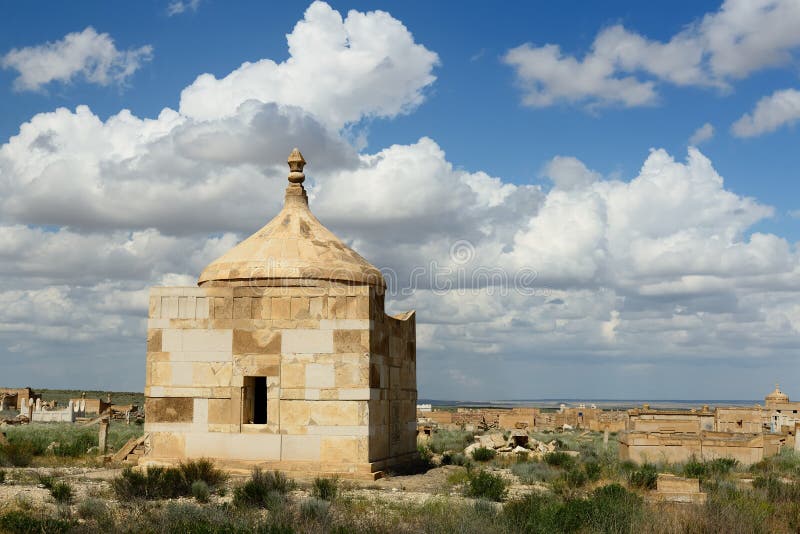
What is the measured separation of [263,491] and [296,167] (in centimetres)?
836

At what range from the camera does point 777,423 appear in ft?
119

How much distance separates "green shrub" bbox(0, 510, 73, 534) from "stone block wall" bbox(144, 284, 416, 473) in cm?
588

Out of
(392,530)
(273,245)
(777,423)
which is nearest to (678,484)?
Answer: (392,530)

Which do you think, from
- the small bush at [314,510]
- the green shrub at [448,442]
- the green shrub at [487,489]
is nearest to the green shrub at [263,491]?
the small bush at [314,510]

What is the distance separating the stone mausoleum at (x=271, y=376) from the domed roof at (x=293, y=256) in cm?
81

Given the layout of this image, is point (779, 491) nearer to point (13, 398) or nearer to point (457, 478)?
point (457, 478)

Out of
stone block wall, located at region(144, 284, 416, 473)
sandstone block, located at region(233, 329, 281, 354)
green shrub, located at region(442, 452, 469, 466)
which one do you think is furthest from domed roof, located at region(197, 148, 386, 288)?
green shrub, located at region(442, 452, 469, 466)

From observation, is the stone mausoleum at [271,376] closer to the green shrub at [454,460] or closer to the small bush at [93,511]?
the green shrub at [454,460]

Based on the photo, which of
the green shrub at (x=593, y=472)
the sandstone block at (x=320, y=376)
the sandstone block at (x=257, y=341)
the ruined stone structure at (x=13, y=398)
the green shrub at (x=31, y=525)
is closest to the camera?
the green shrub at (x=31, y=525)

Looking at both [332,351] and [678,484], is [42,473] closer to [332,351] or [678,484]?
[332,351]

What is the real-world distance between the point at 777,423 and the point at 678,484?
90.7 ft

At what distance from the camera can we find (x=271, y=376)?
14625mm

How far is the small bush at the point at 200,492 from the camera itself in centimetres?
1164

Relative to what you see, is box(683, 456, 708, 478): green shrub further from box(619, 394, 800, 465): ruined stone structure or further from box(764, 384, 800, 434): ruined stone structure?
box(764, 384, 800, 434): ruined stone structure
